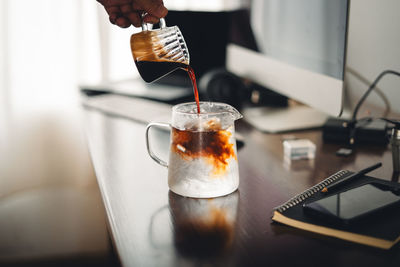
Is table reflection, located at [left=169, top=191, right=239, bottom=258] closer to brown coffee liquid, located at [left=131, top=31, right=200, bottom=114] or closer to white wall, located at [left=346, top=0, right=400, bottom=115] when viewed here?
brown coffee liquid, located at [left=131, top=31, right=200, bottom=114]

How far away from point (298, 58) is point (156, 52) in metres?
0.48

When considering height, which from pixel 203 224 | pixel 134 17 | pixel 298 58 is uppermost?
pixel 134 17

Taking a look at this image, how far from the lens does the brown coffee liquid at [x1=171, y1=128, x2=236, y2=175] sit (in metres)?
0.62

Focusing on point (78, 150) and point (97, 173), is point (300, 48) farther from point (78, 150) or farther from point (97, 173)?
point (78, 150)

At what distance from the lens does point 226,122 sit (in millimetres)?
648

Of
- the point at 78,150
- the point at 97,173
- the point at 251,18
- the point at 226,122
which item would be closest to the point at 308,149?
the point at 226,122

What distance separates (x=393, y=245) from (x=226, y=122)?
0.28 metres

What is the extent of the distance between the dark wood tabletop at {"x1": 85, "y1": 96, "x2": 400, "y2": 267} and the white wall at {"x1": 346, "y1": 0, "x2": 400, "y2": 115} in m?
0.28

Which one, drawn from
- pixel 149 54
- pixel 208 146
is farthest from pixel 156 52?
pixel 208 146

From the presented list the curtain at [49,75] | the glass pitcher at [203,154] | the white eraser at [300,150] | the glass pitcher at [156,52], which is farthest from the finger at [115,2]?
the curtain at [49,75]

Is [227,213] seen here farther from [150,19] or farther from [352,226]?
[150,19]

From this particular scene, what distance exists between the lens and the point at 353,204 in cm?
57

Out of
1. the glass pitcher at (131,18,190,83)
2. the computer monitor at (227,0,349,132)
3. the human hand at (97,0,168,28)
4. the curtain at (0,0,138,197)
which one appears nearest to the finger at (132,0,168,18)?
the human hand at (97,0,168,28)

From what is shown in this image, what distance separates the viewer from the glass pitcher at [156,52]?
658mm
